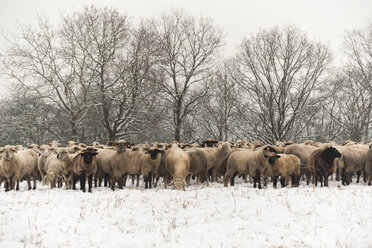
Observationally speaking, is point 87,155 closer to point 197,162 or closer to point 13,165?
point 13,165

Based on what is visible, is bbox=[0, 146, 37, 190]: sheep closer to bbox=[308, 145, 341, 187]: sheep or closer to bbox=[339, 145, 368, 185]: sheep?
bbox=[308, 145, 341, 187]: sheep

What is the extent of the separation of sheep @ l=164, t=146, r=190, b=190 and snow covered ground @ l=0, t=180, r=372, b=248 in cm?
275

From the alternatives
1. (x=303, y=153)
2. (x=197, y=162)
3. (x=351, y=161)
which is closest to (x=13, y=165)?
(x=197, y=162)

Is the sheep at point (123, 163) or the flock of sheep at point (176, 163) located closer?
the flock of sheep at point (176, 163)

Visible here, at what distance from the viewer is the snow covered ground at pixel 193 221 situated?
263 inches

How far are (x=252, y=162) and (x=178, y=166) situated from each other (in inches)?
123

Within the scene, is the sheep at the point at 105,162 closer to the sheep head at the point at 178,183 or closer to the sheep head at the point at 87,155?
the sheep head at the point at 87,155

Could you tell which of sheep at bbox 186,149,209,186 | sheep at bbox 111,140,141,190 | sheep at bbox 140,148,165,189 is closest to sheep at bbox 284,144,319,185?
sheep at bbox 186,149,209,186

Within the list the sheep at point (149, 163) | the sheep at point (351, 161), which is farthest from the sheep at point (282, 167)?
the sheep at point (149, 163)

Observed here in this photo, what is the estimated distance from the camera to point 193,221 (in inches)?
321

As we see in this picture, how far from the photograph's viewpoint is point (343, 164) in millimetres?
15750

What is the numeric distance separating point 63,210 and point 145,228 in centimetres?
239

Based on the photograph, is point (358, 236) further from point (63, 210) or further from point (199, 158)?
point (199, 158)

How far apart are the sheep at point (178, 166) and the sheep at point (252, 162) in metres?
2.11
